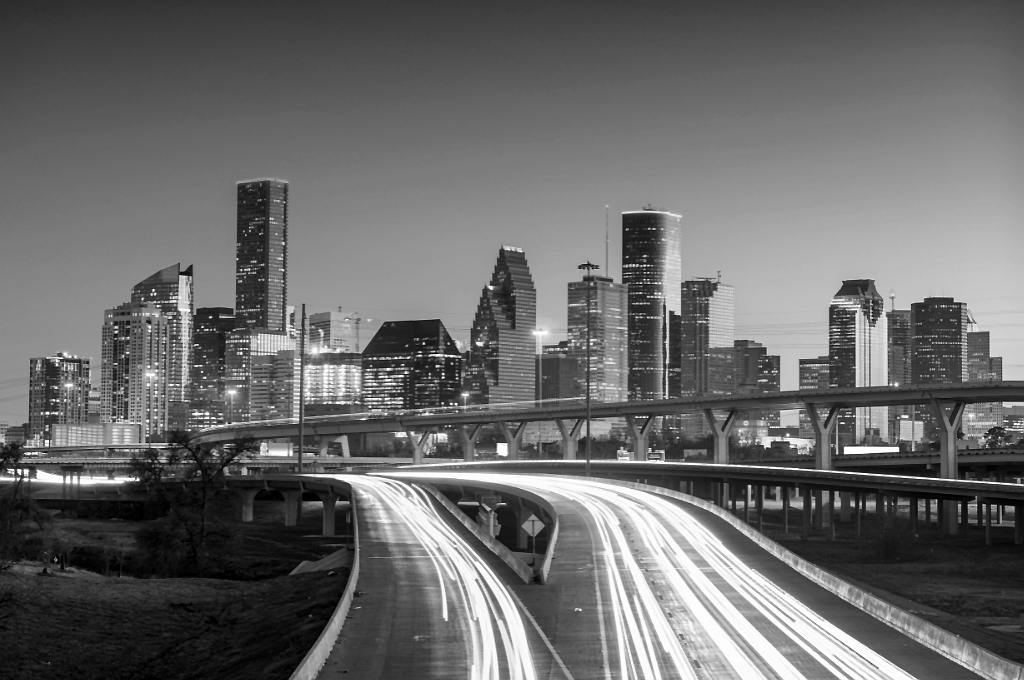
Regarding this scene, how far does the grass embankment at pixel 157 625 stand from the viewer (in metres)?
37.6

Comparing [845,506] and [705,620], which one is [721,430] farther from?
[705,620]

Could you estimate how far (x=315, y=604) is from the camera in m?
43.1

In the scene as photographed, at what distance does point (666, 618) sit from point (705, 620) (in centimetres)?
108

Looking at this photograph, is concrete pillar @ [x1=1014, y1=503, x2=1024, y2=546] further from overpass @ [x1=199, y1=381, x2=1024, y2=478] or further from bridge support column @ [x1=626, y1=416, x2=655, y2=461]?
bridge support column @ [x1=626, y1=416, x2=655, y2=461]

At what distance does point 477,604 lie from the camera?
3634 cm

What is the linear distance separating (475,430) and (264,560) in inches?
3876

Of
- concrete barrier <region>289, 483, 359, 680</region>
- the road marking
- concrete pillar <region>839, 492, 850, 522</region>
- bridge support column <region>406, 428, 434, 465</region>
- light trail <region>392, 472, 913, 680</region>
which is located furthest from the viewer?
bridge support column <region>406, 428, 434, 465</region>

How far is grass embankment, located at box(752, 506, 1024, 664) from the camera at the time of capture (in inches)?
1727

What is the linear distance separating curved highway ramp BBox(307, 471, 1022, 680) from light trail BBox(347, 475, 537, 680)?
0.23 feet

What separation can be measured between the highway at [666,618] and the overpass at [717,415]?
76.0 metres

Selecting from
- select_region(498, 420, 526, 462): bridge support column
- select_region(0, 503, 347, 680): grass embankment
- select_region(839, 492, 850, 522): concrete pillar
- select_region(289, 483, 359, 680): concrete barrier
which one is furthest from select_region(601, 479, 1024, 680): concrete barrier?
select_region(498, 420, 526, 462): bridge support column

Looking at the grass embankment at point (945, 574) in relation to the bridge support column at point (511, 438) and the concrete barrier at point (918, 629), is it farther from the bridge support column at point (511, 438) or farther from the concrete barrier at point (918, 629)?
the bridge support column at point (511, 438)

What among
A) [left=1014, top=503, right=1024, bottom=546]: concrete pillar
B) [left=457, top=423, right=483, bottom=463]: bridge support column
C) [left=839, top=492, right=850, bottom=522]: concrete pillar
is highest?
[left=457, top=423, right=483, bottom=463]: bridge support column

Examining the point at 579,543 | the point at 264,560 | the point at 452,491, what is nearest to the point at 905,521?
the point at 452,491
